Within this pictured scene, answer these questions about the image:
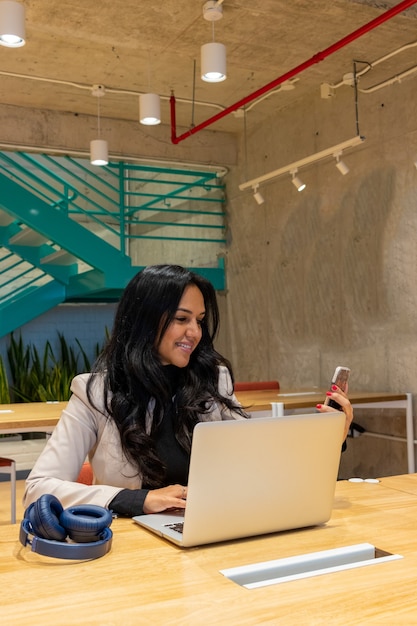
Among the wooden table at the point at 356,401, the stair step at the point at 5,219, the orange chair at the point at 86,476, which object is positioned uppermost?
the stair step at the point at 5,219

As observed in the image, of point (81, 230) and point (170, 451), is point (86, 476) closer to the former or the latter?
point (170, 451)

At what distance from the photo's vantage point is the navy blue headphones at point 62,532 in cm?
122

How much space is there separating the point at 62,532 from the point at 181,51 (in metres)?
4.11

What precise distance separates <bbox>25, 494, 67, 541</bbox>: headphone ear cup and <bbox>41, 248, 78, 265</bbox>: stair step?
555cm

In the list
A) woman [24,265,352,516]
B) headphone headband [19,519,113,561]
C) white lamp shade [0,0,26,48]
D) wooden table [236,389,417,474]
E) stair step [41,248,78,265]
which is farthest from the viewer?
stair step [41,248,78,265]

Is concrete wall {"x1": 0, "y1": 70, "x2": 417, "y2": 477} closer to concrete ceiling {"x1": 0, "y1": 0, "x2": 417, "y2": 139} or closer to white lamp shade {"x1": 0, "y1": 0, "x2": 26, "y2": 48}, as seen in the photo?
concrete ceiling {"x1": 0, "y1": 0, "x2": 417, "y2": 139}

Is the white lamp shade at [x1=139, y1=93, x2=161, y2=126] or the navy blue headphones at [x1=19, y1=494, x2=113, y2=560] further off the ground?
the white lamp shade at [x1=139, y1=93, x2=161, y2=126]

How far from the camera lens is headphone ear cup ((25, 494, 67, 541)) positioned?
4.10ft

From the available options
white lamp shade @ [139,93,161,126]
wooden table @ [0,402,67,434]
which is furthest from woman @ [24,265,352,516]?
white lamp shade @ [139,93,161,126]

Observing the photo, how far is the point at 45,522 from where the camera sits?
1249 mm

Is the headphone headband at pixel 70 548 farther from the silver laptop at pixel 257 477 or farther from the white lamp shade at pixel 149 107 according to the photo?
the white lamp shade at pixel 149 107

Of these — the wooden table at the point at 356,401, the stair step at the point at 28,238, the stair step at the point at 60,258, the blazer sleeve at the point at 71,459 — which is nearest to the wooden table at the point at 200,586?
the blazer sleeve at the point at 71,459

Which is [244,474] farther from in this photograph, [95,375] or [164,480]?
[95,375]

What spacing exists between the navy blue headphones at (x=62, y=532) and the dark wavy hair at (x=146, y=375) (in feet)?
1.49
